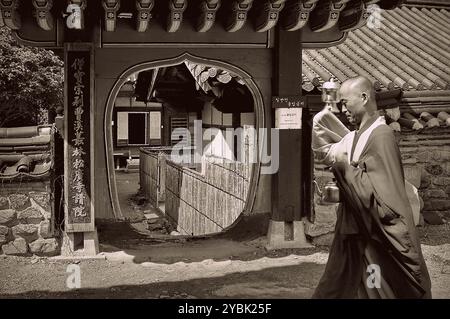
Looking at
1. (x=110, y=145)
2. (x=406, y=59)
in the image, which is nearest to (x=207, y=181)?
(x=110, y=145)

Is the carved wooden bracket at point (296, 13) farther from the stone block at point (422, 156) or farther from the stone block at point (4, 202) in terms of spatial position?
the stone block at point (4, 202)

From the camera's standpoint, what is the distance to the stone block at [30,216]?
7.75m

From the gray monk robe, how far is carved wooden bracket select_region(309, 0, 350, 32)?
394 centimetres

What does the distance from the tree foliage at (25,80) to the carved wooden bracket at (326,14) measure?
10.9 meters

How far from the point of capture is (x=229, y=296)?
6328 millimetres

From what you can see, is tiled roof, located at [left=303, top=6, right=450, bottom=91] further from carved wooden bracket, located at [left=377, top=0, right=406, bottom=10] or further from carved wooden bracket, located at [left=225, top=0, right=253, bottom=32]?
carved wooden bracket, located at [left=225, top=0, right=253, bottom=32]

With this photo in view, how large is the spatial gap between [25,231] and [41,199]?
1.70ft

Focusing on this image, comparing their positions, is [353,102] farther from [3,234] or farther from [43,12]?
[3,234]

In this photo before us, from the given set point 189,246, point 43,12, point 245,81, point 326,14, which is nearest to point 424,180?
point 326,14

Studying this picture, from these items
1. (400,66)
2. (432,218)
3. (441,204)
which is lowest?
(432,218)

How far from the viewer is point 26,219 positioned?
25.5 feet

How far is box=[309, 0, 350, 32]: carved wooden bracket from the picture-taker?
7570mm

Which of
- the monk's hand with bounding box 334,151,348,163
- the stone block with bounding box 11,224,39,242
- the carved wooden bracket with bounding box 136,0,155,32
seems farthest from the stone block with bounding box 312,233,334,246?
the monk's hand with bounding box 334,151,348,163

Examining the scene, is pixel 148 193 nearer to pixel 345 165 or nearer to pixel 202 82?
pixel 202 82
